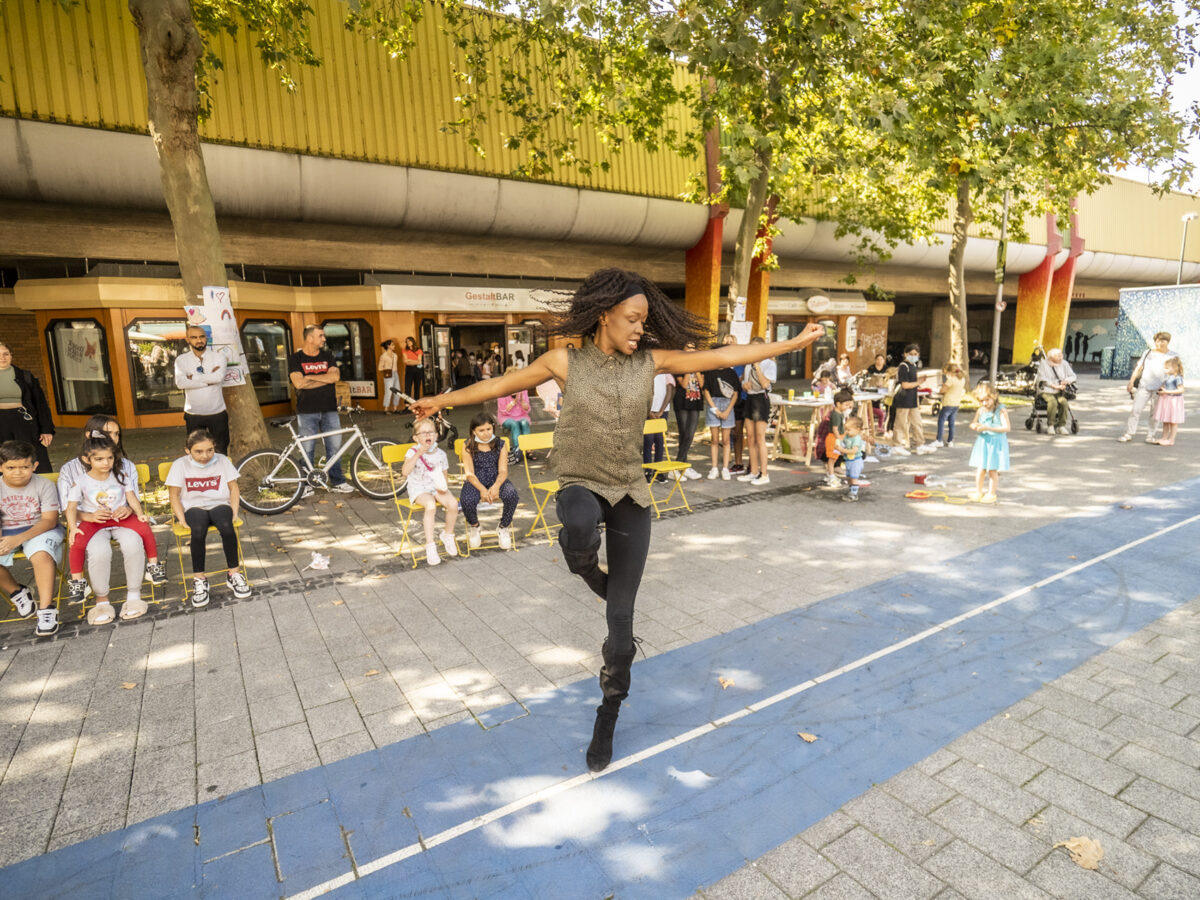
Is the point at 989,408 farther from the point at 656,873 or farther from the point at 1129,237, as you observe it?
the point at 1129,237

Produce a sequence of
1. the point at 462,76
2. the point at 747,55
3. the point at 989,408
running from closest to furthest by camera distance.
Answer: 1. the point at 747,55
2. the point at 989,408
3. the point at 462,76

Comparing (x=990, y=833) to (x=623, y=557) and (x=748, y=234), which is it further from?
(x=748, y=234)

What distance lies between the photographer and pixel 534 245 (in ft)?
59.2

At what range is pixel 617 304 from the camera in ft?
10.3

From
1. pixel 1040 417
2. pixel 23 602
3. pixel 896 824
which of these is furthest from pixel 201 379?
pixel 1040 417

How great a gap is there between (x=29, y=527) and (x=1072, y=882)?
21.5ft

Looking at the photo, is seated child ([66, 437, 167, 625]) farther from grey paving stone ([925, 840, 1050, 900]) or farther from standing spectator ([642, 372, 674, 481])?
standing spectator ([642, 372, 674, 481])

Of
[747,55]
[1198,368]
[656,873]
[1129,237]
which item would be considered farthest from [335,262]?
[1129,237]

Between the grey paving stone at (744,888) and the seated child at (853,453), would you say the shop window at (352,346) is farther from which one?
the grey paving stone at (744,888)

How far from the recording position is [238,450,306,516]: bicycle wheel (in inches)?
320

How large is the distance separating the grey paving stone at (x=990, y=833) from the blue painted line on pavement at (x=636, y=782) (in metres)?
0.31

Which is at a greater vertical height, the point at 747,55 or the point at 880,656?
the point at 747,55

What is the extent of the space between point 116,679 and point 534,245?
50.9 ft

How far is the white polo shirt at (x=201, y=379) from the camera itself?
25.6 ft
